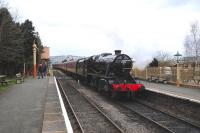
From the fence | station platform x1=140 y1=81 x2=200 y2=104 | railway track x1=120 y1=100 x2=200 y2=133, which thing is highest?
the fence

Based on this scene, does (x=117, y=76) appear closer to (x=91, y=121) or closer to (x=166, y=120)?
(x=166, y=120)

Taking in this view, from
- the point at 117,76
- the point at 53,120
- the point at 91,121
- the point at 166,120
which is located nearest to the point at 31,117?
the point at 53,120

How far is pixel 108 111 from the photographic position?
15328 mm

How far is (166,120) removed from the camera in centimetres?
1290

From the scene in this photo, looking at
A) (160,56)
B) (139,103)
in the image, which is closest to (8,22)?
(139,103)

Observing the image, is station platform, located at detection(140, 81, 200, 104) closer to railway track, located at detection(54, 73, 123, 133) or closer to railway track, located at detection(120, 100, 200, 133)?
railway track, located at detection(120, 100, 200, 133)

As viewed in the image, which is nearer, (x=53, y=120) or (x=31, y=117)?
(x=53, y=120)

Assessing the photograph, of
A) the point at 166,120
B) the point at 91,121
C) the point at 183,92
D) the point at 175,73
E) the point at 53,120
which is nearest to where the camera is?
the point at 53,120

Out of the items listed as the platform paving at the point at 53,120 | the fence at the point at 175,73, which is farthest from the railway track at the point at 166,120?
the fence at the point at 175,73

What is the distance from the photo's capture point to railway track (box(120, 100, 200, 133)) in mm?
11155

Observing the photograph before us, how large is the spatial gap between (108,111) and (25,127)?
6042 millimetres

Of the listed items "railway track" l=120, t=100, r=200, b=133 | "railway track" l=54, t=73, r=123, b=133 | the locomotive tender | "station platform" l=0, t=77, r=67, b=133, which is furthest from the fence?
"station platform" l=0, t=77, r=67, b=133

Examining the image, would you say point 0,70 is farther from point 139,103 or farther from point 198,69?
point 139,103

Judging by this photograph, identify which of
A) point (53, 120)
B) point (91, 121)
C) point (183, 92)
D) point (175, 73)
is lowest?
point (91, 121)
